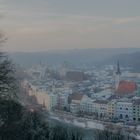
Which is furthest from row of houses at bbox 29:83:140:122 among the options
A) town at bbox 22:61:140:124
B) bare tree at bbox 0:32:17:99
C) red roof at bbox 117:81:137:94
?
bare tree at bbox 0:32:17:99

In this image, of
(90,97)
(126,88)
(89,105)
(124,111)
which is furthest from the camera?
(126,88)

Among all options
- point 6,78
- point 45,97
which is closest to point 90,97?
point 45,97

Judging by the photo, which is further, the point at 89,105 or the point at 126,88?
the point at 126,88

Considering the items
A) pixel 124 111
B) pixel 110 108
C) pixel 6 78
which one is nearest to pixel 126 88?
pixel 110 108

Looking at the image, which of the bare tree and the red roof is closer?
the bare tree

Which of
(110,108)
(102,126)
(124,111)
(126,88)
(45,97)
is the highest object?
(126,88)

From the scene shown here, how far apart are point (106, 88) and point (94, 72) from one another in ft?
33.2

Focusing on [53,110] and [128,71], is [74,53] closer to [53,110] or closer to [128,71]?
[128,71]

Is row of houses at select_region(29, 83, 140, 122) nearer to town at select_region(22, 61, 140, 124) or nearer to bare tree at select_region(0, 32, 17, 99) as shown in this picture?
town at select_region(22, 61, 140, 124)

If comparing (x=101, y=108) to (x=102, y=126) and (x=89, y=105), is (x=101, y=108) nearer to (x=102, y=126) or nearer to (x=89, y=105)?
(x=89, y=105)

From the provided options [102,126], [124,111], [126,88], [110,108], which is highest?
[126,88]

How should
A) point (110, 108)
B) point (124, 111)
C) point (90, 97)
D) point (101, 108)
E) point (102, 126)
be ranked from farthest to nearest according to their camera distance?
point (90, 97) → point (101, 108) → point (110, 108) → point (124, 111) → point (102, 126)

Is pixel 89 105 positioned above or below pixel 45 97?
below

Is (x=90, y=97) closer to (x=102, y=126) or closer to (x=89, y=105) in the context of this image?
(x=89, y=105)
